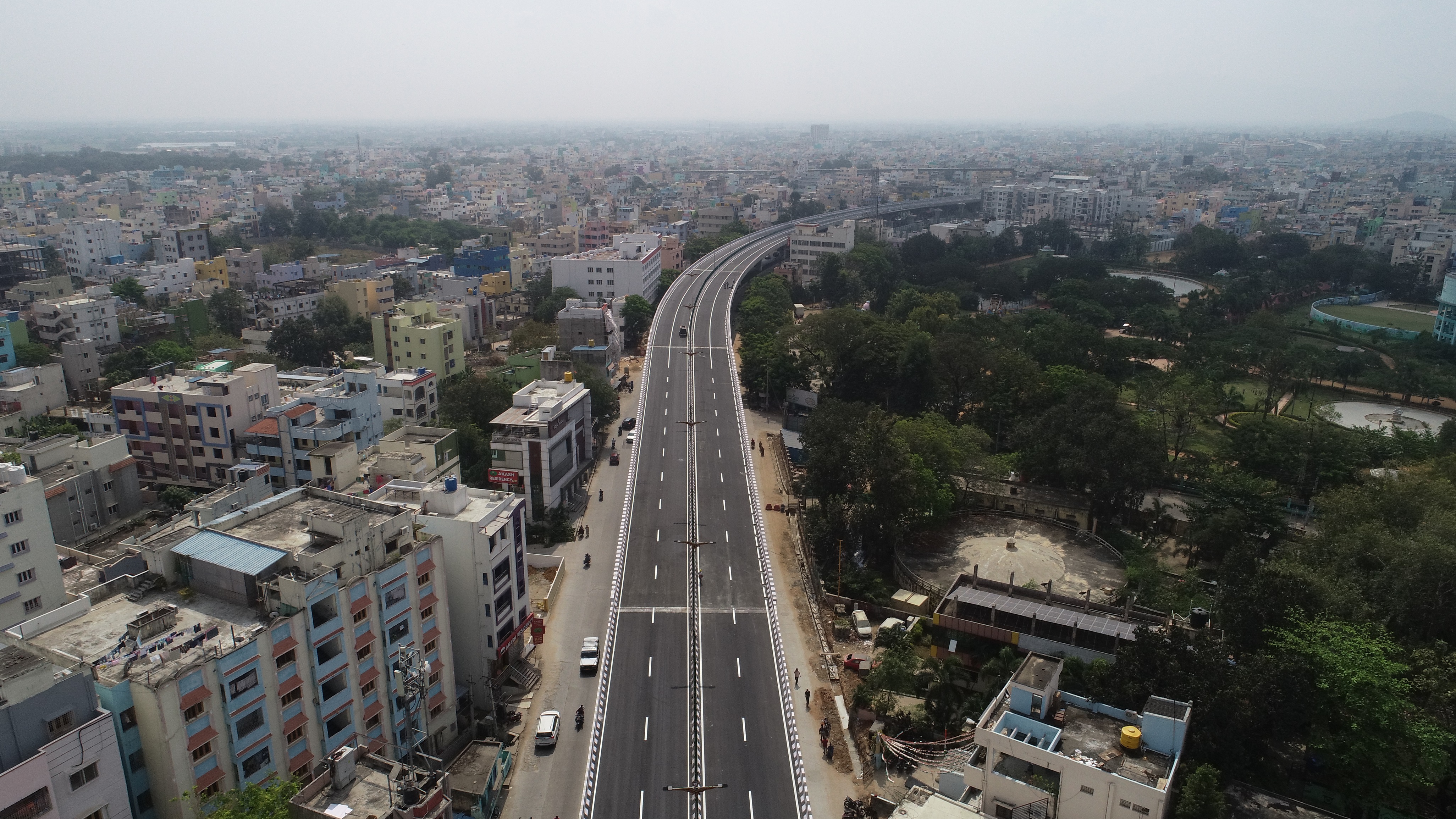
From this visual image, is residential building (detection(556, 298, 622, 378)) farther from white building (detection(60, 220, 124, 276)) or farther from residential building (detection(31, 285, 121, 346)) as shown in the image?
white building (detection(60, 220, 124, 276))

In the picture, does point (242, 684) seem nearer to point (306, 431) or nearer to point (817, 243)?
point (306, 431)

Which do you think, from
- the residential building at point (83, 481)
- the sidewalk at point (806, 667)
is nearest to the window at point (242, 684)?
the sidewalk at point (806, 667)

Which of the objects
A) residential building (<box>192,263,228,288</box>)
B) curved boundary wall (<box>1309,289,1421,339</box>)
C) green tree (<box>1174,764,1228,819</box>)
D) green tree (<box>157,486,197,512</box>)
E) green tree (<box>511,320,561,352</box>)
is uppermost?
residential building (<box>192,263,228,288</box>)

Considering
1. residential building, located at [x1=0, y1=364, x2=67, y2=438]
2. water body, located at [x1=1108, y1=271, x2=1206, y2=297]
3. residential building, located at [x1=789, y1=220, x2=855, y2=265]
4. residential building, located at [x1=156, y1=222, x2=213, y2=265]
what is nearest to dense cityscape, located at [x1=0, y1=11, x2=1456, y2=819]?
residential building, located at [x1=0, y1=364, x2=67, y2=438]

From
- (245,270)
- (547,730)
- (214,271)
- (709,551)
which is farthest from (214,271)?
(547,730)

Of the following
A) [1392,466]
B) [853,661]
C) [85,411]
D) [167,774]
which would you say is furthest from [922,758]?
[85,411]

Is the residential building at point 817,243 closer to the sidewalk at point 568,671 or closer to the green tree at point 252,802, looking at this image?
the sidewalk at point 568,671

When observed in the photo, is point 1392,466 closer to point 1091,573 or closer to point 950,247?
point 1091,573
